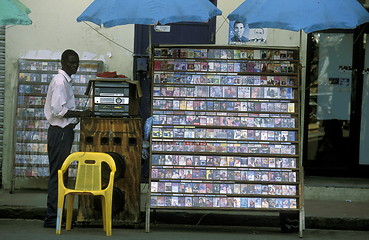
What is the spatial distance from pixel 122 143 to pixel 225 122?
1.18 meters

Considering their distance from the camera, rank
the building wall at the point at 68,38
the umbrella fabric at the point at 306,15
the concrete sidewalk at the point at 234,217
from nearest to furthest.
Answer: the umbrella fabric at the point at 306,15
the concrete sidewalk at the point at 234,217
the building wall at the point at 68,38

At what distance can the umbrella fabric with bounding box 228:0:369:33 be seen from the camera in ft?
24.7

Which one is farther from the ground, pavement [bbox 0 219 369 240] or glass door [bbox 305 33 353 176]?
glass door [bbox 305 33 353 176]

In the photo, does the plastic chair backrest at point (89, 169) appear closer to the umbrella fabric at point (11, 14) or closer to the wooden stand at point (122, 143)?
the wooden stand at point (122, 143)

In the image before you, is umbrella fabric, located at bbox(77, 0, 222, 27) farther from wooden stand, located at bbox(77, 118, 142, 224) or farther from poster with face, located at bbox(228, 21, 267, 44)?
poster with face, located at bbox(228, 21, 267, 44)

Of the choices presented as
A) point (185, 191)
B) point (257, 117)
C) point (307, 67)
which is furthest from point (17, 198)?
point (307, 67)

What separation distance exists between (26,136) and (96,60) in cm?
145

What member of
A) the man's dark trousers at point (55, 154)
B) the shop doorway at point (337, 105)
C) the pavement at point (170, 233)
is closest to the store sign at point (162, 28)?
the shop doorway at point (337, 105)

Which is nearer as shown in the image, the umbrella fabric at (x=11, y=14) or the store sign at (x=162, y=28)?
the umbrella fabric at (x=11, y=14)

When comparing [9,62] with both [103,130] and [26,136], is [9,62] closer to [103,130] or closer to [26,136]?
[26,136]

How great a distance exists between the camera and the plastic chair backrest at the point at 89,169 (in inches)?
301

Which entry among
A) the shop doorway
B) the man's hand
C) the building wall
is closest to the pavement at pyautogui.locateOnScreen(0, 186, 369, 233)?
the building wall

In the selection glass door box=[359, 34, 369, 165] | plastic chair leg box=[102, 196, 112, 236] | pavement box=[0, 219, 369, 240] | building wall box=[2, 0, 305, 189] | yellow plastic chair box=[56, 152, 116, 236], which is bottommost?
pavement box=[0, 219, 369, 240]

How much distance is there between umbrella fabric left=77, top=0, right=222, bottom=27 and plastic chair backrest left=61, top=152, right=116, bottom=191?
4.75 ft
